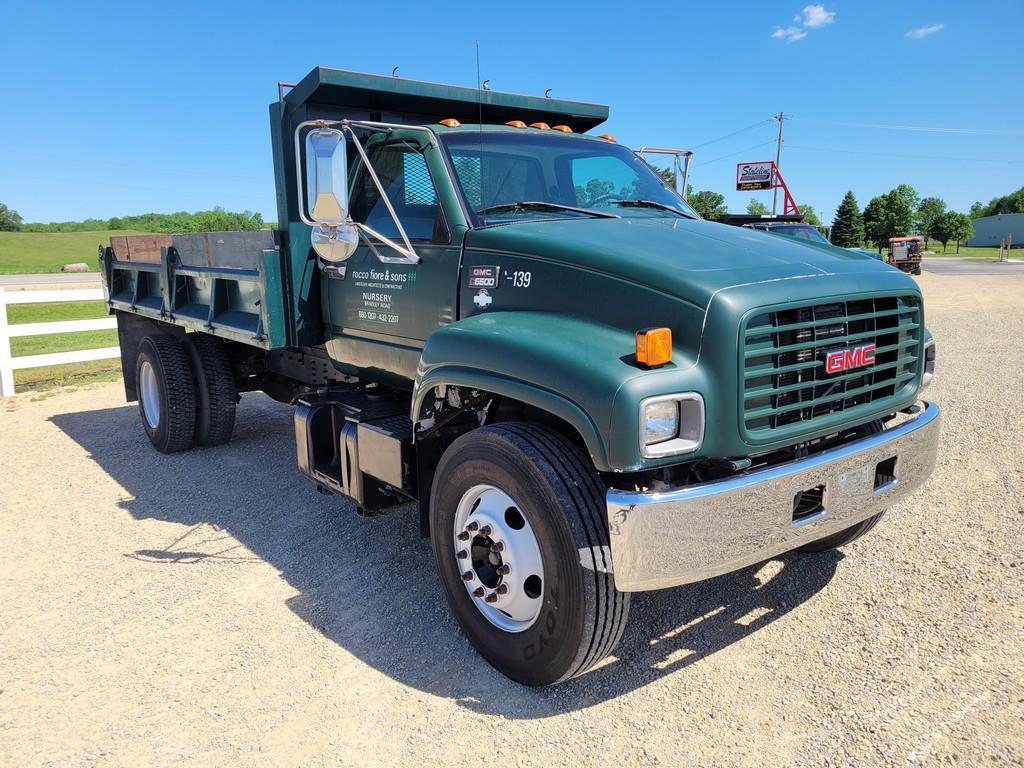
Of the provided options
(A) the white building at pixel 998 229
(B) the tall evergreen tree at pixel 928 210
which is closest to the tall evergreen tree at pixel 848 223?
(B) the tall evergreen tree at pixel 928 210

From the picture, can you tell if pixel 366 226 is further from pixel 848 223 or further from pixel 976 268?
pixel 848 223

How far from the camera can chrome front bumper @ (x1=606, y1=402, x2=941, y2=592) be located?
2621 mm

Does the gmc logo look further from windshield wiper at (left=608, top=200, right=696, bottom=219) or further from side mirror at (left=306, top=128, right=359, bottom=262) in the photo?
side mirror at (left=306, top=128, right=359, bottom=262)

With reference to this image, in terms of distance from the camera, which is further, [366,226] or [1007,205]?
[1007,205]

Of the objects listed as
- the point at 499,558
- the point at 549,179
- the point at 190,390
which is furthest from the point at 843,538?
the point at 190,390

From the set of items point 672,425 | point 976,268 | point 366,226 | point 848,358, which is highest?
point 366,226

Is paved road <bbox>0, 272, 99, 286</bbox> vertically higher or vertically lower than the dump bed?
lower

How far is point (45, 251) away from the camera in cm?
6756

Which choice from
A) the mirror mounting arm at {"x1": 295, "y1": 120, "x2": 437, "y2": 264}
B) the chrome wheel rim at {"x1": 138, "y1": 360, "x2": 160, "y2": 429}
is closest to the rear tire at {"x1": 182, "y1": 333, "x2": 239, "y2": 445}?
the chrome wheel rim at {"x1": 138, "y1": 360, "x2": 160, "y2": 429}

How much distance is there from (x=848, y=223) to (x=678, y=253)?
3238 inches

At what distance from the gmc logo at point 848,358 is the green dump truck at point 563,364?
12mm

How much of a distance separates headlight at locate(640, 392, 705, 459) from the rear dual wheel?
5030 mm

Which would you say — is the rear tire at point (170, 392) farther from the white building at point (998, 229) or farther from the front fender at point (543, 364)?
the white building at point (998, 229)

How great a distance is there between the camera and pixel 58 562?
177 inches
